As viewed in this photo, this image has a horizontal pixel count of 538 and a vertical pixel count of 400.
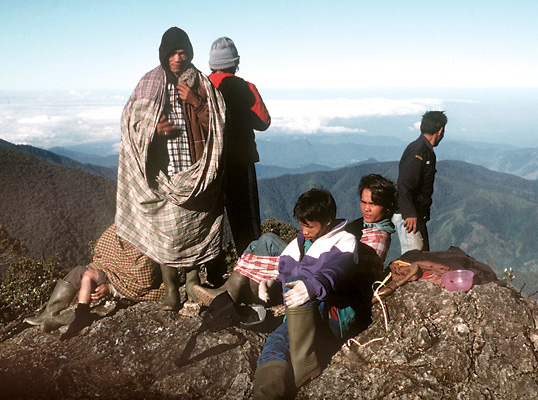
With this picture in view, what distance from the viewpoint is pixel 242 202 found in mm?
5402

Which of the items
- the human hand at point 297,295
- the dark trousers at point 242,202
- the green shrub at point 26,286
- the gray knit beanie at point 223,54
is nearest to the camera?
the human hand at point 297,295

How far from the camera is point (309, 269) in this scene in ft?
11.8

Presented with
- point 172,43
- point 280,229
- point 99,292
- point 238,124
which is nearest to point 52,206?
point 280,229

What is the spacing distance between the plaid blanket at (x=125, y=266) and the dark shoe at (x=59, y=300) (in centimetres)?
35

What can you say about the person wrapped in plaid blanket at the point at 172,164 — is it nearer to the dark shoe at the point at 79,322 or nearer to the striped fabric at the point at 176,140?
the striped fabric at the point at 176,140

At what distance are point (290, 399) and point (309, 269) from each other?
1057mm

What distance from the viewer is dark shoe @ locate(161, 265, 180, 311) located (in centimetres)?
473

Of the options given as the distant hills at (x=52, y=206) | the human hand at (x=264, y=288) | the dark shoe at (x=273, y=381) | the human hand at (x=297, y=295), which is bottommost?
the distant hills at (x=52, y=206)

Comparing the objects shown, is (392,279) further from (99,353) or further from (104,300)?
(104,300)

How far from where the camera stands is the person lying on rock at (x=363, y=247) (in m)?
4.10

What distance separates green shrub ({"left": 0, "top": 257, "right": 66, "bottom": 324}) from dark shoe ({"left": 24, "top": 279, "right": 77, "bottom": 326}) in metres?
1.01

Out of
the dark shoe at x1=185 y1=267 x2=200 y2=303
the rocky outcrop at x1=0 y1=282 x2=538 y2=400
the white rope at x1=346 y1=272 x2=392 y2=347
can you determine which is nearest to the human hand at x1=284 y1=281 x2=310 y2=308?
the rocky outcrop at x1=0 y1=282 x2=538 y2=400

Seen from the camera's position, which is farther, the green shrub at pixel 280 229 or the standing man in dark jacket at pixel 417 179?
the green shrub at pixel 280 229

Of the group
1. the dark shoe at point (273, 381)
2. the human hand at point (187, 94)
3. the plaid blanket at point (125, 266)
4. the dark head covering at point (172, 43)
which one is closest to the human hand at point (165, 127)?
the human hand at point (187, 94)
